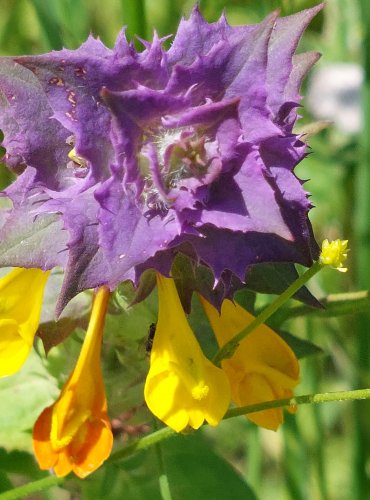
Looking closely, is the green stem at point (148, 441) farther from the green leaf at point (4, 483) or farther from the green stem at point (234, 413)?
the green leaf at point (4, 483)

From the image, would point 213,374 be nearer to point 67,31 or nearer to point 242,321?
point 242,321

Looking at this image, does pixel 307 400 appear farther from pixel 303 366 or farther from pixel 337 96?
pixel 337 96

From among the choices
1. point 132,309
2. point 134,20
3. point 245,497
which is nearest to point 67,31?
point 134,20

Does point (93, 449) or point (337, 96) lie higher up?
point (93, 449)

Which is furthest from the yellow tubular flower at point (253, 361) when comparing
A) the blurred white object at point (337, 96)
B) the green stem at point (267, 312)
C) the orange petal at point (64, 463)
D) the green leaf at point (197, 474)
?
the blurred white object at point (337, 96)

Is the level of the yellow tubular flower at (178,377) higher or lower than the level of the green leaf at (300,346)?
higher

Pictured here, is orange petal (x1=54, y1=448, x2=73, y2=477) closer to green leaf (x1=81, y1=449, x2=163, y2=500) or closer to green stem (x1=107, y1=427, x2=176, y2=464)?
green stem (x1=107, y1=427, x2=176, y2=464)

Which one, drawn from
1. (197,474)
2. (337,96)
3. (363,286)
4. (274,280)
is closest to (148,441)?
(274,280)
